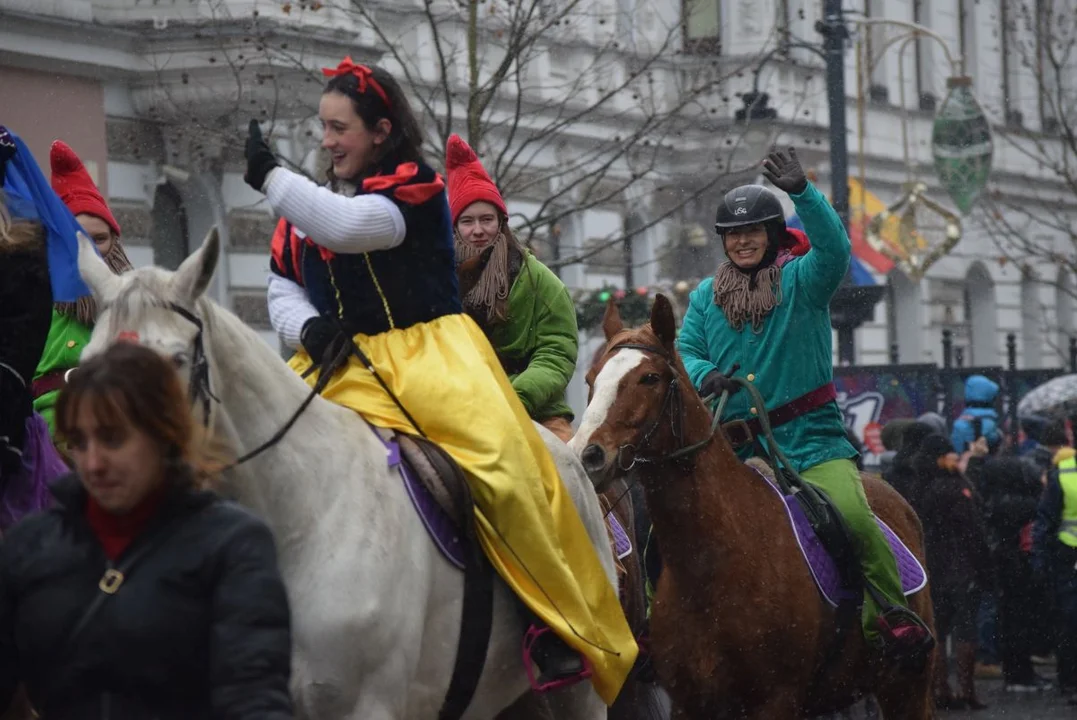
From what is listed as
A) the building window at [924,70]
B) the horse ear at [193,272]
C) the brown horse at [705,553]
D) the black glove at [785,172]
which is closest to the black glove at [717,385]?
the brown horse at [705,553]

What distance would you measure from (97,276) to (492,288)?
2.99m

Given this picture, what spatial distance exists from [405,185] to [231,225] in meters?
13.2

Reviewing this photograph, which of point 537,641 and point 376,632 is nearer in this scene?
point 376,632

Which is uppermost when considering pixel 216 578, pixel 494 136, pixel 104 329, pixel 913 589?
pixel 494 136

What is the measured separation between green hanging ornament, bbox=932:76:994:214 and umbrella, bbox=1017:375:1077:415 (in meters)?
3.63

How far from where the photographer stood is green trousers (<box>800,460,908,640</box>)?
7992mm

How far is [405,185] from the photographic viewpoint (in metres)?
5.89

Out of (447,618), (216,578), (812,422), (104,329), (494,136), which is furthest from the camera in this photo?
(494,136)

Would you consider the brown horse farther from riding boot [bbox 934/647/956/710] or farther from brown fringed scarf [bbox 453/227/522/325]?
riding boot [bbox 934/647/956/710]

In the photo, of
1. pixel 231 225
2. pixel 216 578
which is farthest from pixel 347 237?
pixel 231 225

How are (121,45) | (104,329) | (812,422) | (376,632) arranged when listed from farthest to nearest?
1. (121,45)
2. (812,422)
3. (376,632)
4. (104,329)

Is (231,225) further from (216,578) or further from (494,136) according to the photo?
(216,578)

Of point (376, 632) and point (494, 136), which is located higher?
point (494, 136)

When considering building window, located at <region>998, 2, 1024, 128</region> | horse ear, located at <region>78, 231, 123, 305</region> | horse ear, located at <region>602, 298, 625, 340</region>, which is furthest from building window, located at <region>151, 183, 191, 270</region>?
building window, located at <region>998, 2, 1024, 128</region>
